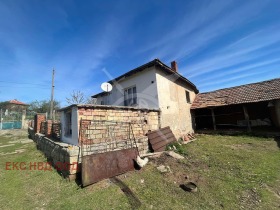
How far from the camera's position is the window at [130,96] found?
10562 mm

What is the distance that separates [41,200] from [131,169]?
2739 mm

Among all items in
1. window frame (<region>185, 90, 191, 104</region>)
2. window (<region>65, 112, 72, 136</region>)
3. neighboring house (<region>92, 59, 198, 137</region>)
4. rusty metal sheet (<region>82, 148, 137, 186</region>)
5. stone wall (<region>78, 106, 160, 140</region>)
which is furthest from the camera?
window frame (<region>185, 90, 191, 104</region>)

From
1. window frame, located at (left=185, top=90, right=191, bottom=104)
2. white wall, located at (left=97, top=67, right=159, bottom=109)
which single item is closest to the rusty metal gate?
white wall, located at (left=97, top=67, right=159, bottom=109)

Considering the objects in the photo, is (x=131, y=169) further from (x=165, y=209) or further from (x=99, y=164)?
(x=165, y=209)

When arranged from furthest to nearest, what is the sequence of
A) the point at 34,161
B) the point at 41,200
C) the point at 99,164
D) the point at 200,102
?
the point at 200,102 → the point at 34,161 → the point at 99,164 → the point at 41,200

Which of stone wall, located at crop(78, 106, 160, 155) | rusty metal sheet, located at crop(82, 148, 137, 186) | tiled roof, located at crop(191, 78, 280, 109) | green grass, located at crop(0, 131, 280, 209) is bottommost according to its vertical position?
green grass, located at crop(0, 131, 280, 209)

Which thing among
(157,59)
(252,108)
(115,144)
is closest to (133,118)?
(115,144)

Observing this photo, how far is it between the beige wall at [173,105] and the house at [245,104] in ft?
7.16

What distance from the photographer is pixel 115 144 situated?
6059mm

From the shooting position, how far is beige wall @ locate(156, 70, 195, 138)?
31.1 ft

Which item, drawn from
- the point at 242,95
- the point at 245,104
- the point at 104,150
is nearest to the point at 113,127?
the point at 104,150

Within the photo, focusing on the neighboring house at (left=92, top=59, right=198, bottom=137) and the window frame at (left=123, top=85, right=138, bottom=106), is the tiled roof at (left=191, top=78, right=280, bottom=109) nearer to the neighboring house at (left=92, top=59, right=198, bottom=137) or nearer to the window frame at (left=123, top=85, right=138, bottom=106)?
the neighboring house at (left=92, top=59, right=198, bottom=137)

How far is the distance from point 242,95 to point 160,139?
31.8ft

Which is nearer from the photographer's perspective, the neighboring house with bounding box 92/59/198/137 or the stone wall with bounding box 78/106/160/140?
the stone wall with bounding box 78/106/160/140
